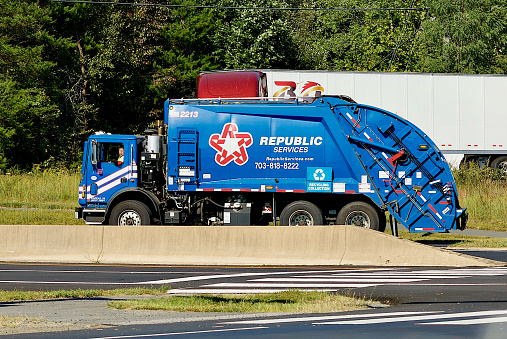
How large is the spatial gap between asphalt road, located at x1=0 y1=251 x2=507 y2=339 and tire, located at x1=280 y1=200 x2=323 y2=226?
13.4ft

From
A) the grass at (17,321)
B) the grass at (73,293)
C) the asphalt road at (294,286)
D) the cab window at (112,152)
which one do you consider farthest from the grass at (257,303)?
the cab window at (112,152)

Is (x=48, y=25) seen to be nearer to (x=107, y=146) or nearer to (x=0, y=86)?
(x=0, y=86)

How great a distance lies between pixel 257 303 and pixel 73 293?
2.99 metres

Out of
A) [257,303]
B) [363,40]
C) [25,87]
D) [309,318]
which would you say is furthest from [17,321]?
[363,40]

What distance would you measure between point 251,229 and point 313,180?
3.73 meters

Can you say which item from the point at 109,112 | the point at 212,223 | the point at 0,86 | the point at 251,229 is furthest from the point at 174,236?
the point at 109,112

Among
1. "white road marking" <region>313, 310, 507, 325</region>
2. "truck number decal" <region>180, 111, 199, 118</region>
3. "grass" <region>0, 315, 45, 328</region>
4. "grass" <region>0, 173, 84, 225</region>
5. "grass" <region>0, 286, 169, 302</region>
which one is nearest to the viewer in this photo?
"grass" <region>0, 315, 45, 328</region>

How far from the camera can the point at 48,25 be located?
146 ft

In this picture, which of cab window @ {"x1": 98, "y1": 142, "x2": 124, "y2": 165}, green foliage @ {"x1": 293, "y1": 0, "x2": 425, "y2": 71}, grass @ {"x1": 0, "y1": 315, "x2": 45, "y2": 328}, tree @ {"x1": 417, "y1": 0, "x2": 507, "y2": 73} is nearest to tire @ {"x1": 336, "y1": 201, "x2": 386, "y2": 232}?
cab window @ {"x1": 98, "y1": 142, "x2": 124, "y2": 165}

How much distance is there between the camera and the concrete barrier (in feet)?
57.4

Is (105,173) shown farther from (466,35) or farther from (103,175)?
(466,35)

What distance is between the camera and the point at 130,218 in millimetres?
21625

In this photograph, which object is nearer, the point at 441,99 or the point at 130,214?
the point at 130,214

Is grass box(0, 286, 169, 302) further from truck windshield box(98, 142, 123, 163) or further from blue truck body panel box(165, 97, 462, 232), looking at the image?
truck windshield box(98, 142, 123, 163)
